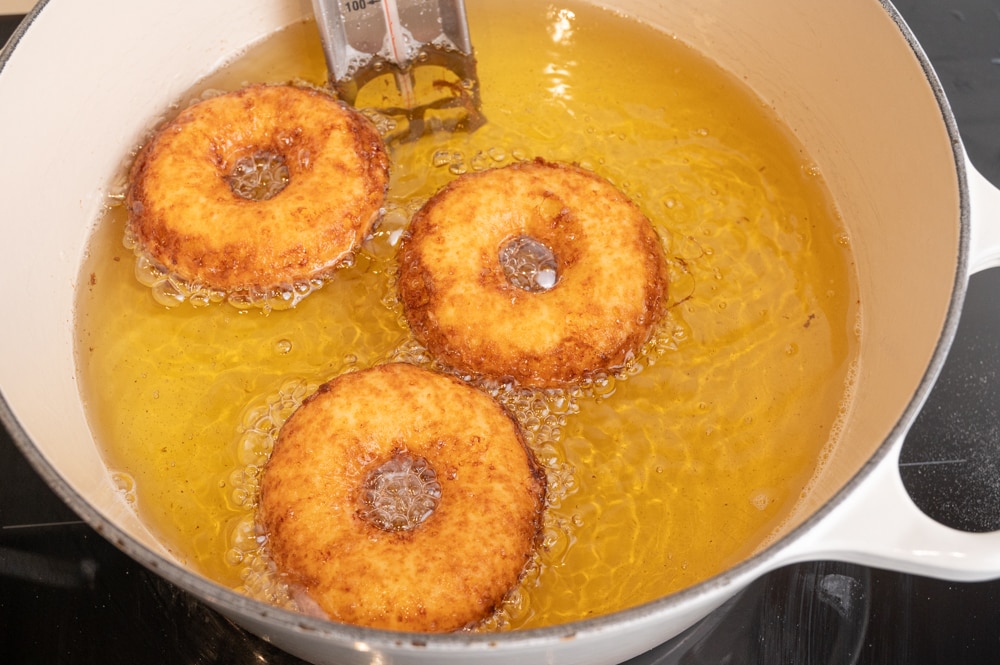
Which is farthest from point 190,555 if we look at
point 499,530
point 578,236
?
point 578,236

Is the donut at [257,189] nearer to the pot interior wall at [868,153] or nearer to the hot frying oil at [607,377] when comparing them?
the hot frying oil at [607,377]

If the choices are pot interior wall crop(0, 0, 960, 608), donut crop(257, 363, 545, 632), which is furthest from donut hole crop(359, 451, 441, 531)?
pot interior wall crop(0, 0, 960, 608)

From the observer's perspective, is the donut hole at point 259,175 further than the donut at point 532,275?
Yes

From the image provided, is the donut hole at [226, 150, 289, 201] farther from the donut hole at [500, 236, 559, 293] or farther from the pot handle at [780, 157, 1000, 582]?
the pot handle at [780, 157, 1000, 582]

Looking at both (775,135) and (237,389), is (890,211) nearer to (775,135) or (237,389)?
(775,135)

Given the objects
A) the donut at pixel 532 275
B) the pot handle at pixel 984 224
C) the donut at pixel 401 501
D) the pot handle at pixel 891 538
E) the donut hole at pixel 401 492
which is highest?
the pot handle at pixel 984 224

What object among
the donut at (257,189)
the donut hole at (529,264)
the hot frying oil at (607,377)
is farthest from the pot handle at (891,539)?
the donut at (257,189)

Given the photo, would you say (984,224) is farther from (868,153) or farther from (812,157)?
(812,157)
